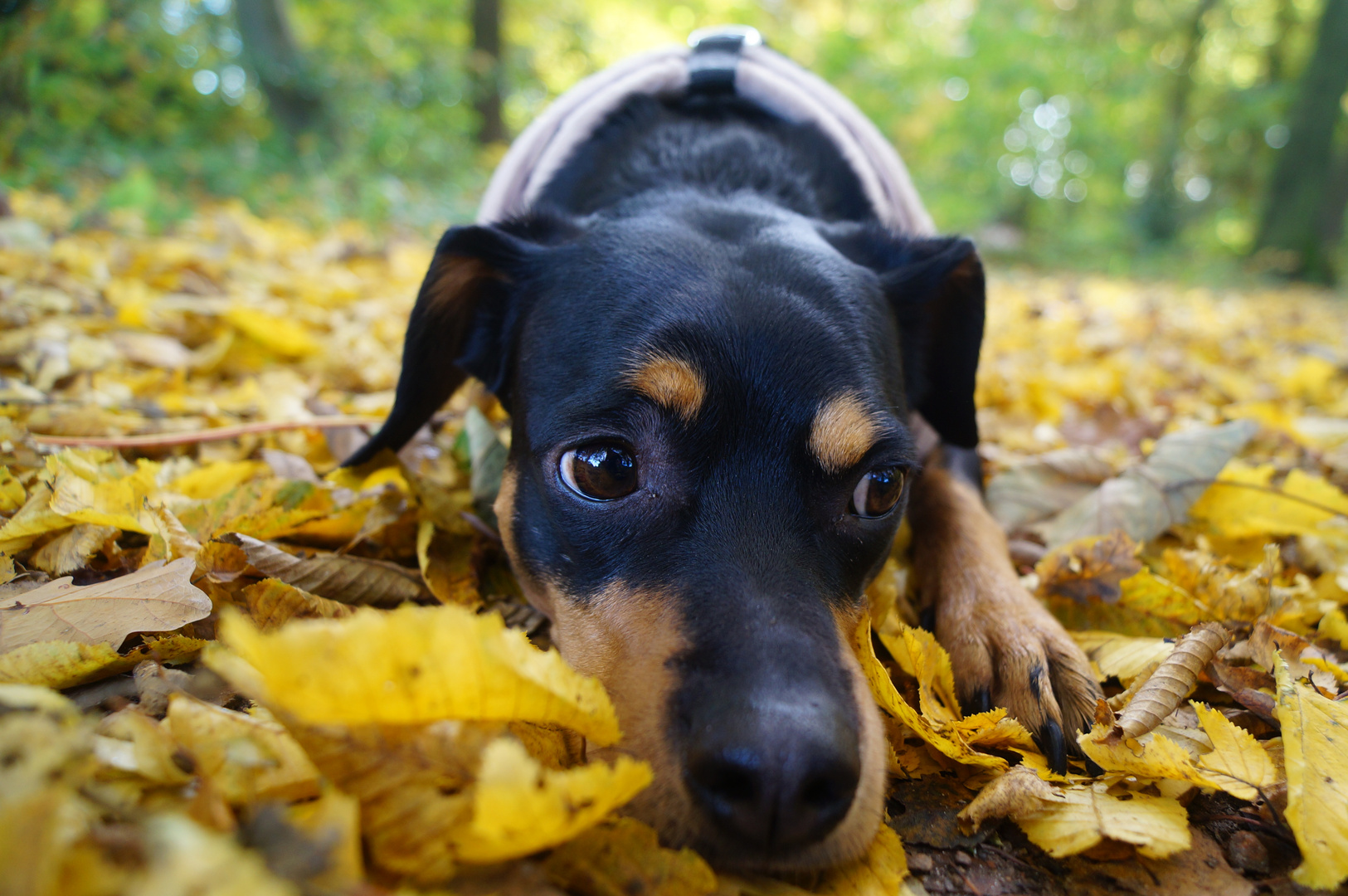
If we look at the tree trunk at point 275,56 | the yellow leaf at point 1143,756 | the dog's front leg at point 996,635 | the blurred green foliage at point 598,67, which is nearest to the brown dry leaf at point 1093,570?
the dog's front leg at point 996,635

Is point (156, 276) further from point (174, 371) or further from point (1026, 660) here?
point (1026, 660)

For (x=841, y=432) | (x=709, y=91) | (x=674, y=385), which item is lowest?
(x=841, y=432)

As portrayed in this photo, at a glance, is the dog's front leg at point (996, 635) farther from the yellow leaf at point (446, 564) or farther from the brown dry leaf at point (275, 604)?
the brown dry leaf at point (275, 604)

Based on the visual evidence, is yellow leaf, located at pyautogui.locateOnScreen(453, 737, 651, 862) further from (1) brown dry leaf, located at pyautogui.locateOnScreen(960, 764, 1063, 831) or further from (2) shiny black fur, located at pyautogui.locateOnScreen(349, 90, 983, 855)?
(1) brown dry leaf, located at pyautogui.locateOnScreen(960, 764, 1063, 831)

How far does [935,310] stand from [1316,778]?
1585mm

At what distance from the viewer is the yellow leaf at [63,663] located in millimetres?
1253

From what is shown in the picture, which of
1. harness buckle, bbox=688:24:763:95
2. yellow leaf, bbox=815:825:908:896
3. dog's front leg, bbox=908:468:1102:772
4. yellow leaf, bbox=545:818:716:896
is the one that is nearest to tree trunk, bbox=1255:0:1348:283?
harness buckle, bbox=688:24:763:95

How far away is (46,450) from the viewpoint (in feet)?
6.97

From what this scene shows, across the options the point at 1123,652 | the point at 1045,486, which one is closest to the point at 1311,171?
the point at 1045,486

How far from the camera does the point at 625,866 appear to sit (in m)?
1.04

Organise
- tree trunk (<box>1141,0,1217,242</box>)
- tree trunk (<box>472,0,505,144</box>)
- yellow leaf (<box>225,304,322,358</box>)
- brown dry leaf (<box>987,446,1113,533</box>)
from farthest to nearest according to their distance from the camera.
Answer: tree trunk (<box>1141,0,1217,242</box>) → tree trunk (<box>472,0,505,144</box>) → yellow leaf (<box>225,304,322,358</box>) → brown dry leaf (<box>987,446,1113,533</box>)

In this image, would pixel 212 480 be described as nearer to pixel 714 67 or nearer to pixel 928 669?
pixel 928 669

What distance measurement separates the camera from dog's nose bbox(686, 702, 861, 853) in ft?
3.61

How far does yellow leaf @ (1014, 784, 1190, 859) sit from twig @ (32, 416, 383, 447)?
2.16m
